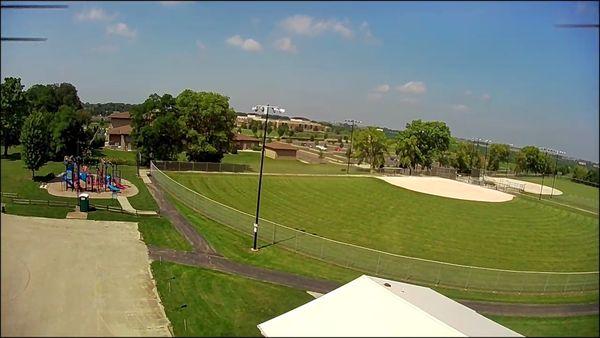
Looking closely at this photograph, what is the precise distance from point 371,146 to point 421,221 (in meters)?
27.1

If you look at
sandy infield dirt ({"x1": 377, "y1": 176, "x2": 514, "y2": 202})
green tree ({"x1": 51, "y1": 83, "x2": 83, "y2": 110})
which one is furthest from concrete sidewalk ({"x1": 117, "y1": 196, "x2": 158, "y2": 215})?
sandy infield dirt ({"x1": 377, "y1": 176, "x2": 514, "y2": 202})

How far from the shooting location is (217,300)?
12391 millimetres

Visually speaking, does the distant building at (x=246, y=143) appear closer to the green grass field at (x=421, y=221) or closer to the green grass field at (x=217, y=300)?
the green grass field at (x=421, y=221)

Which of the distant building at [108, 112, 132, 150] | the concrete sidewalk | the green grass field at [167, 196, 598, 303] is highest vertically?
the distant building at [108, 112, 132, 150]

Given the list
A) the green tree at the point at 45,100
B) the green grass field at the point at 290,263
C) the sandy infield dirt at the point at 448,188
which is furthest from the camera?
the sandy infield dirt at the point at 448,188

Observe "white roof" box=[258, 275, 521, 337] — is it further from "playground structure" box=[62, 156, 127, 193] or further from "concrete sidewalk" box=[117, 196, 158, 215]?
"playground structure" box=[62, 156, 127, 193]

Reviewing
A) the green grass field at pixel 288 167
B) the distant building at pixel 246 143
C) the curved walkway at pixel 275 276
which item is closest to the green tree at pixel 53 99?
the green grass field at pixel 288 167

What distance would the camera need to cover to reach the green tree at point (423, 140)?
54.5 metres

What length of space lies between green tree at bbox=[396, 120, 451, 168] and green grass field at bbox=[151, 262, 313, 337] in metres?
43.4

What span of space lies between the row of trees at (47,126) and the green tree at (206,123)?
28.0 ft

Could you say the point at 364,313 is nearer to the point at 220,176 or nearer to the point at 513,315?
the point at 513,315

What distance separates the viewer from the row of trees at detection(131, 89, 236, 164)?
37594mm

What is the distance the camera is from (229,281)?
46.5 ft

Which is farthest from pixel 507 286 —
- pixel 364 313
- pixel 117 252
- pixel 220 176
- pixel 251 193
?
pixel 220 176
